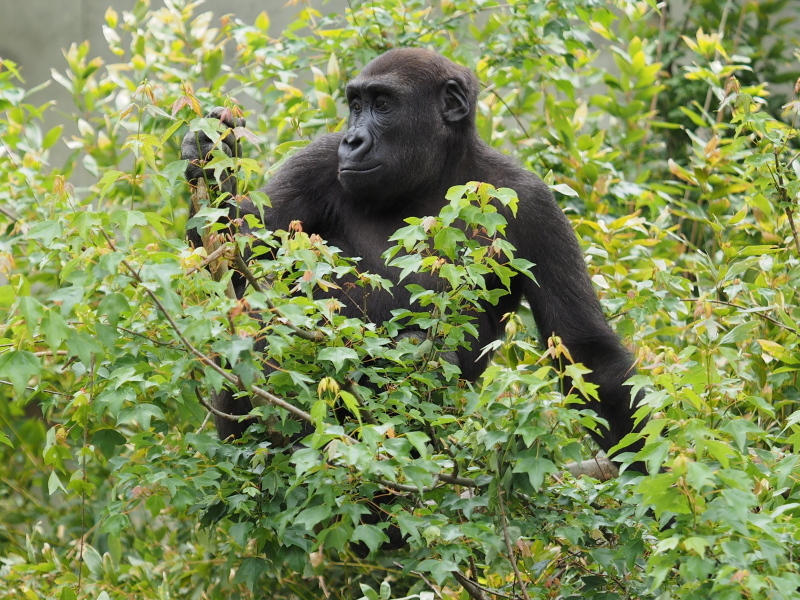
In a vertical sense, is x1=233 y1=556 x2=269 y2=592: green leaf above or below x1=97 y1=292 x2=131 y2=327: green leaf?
below

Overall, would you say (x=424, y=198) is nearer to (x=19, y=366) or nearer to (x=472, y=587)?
(x=472, y=587)

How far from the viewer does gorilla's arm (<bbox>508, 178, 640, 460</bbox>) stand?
12.5 feet

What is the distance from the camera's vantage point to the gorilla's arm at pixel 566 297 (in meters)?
3.80

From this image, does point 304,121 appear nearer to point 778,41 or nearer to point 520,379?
point 520,379

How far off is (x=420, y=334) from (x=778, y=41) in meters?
4.77

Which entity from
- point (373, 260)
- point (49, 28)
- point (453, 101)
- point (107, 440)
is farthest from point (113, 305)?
point (49, 28)

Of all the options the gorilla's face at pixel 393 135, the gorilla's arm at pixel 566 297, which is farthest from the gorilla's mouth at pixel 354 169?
the gorilla's arm at pixel 566 297

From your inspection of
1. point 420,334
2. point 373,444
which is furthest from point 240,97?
point 373,444

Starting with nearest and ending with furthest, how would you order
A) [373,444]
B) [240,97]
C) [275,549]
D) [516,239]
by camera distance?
1. [373,444]
2. [275,549]
3. [516,239]
4. [240,97]

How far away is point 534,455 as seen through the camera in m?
2.34

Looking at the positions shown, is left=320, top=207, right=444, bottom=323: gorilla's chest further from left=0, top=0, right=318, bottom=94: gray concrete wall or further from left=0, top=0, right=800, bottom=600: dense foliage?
left=0, top=0, right=318, bottom=94: gray concrete wall

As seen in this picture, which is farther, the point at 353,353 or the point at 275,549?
the point at 275,549

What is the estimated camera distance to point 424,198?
13.6ft

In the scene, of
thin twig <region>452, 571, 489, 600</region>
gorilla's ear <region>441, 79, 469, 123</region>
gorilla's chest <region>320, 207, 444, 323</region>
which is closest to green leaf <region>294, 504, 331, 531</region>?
thin twig <region>452, 571, 489, 600</region>
